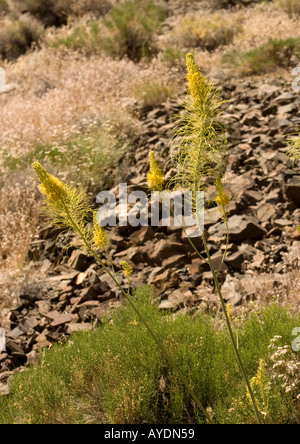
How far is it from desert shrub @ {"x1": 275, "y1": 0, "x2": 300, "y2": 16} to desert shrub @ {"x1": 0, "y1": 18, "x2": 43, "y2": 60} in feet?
22.6

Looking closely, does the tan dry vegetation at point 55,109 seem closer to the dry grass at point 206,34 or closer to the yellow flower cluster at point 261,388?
the dry grass at point 206,34

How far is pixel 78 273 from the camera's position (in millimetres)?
4297

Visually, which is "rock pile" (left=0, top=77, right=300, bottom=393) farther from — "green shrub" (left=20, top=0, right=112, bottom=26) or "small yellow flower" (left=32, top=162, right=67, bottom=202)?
"green shrub" (left=20, top=0, right=112, bottom=26)

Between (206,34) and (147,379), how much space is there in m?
9.46

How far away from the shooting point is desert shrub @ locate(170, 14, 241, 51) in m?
10.2

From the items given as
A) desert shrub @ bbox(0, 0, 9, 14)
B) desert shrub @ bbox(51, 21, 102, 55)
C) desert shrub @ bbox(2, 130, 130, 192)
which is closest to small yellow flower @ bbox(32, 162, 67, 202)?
desert shrub @ bbox(2, 130, 130, 192)

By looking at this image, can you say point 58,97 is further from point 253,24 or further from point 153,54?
point 253,24

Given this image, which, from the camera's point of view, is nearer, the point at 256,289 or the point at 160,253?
the point at 256,289

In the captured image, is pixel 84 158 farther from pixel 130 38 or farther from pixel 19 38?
pixel 19 38

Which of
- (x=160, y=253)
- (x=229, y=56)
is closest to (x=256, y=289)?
(x=160, y=253)

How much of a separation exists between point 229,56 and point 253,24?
8.09ft

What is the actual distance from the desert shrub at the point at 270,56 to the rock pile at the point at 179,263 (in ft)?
8.71

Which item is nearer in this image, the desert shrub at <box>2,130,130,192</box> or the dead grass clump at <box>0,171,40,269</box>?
the dead grass clump at <box>0,171,40,269</box>

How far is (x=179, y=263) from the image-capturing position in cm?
409
